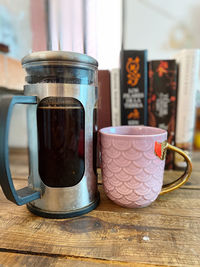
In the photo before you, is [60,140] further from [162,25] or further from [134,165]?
[162,25]

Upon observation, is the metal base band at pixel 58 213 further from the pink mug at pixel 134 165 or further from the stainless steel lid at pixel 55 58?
the stainless steel lid at pixel 55 58

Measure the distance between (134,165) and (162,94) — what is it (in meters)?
0.27

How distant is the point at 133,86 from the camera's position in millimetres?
501

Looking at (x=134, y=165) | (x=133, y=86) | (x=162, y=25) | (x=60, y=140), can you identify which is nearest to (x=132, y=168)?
(x=134, y=165)

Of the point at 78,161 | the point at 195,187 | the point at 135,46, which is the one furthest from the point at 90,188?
the point at 135,46

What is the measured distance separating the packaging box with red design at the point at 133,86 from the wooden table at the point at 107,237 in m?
0.23

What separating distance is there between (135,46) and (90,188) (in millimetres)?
1364

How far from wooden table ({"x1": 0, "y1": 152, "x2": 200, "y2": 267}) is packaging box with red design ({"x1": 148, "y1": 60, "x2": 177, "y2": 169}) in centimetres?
23

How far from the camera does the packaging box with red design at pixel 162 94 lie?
504 millimetres

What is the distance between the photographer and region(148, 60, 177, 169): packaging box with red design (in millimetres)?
504

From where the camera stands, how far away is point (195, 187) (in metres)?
0.43

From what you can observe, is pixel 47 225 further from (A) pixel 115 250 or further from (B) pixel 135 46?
(B) pixel 135 46

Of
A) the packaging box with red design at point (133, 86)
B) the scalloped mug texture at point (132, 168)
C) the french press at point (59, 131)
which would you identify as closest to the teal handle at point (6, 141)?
the french press at point (59, 131)

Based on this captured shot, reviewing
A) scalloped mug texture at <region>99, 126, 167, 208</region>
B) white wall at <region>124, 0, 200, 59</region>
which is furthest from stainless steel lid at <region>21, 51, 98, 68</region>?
white wall at <region>124, 0, 200, 59</region>
